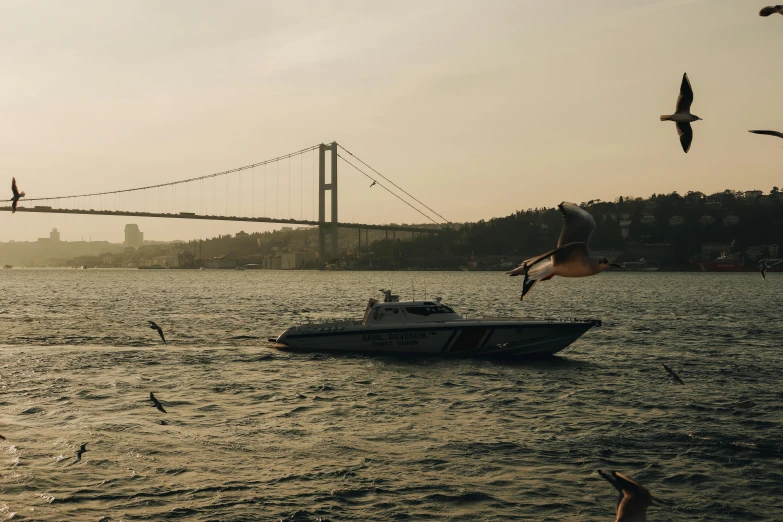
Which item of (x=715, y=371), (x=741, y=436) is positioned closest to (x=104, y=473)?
(x=741, y=436)

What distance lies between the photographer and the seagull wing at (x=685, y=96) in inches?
254

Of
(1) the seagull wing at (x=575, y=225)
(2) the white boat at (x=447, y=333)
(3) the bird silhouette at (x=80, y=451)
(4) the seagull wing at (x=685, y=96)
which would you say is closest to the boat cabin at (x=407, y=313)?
(2) the white boat at (x=447, y=333)

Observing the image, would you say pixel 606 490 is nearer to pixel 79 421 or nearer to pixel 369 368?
pixel 79 421

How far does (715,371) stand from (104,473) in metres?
24.7

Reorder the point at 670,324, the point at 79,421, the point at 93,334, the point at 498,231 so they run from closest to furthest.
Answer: the point at 79,421 < the point at 93,334 < the point at 670,324 < the point at 498,231

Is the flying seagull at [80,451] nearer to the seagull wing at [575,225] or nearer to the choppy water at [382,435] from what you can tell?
the choppy water at [382,435]

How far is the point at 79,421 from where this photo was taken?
21.6m

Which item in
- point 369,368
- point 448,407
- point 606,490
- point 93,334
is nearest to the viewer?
point 606,490

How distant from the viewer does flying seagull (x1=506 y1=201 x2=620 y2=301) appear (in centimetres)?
498

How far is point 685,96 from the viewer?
653cm

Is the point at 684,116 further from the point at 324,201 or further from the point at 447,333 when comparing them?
the point at 324,201

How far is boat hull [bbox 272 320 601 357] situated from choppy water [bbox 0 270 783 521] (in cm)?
88

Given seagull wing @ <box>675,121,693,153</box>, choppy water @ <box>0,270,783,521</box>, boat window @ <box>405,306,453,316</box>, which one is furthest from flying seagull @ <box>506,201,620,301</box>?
boat window @ <box>405,306,453,316</box>

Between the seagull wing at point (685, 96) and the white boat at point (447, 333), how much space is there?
26615 millimetres
